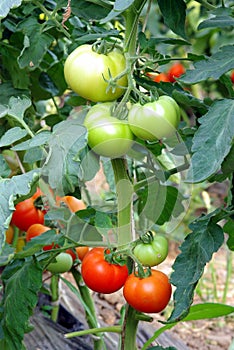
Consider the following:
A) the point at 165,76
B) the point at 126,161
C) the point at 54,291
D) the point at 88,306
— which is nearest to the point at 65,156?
the point at 126,161

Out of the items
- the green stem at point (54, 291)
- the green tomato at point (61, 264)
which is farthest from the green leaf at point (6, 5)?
the green stem at point (54, 291)

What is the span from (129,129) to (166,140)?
107mm

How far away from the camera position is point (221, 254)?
2744mm

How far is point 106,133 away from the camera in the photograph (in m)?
0.70

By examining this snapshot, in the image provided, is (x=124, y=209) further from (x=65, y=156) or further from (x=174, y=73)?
(x=174, y=73)

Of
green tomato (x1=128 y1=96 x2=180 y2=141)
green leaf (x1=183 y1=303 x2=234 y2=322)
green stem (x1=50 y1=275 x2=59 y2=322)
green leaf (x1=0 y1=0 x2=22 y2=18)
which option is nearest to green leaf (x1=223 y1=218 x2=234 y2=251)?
green leaf (x1=183 y1=303 x2=234 y2=322)

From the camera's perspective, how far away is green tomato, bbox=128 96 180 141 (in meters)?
0.68

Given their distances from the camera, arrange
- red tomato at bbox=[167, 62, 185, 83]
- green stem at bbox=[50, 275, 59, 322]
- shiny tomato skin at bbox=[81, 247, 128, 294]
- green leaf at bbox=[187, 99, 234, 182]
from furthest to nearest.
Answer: green stem at bbox=[50, 275, 59, 322], red tomato at bbox=[167, 62, 185, 83], shiny tomato skin at bbox=[81, 247, 128, 294], green leaf at bbox=[187, 99, 234, 182]

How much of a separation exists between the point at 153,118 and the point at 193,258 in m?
0.22

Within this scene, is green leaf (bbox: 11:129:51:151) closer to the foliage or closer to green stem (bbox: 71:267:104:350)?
the foliage

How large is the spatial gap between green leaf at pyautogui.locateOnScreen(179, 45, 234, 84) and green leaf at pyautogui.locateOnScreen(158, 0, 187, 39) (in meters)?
0.10

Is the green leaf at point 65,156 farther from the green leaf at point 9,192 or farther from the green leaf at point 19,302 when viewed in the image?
the green leaf at point 19,302

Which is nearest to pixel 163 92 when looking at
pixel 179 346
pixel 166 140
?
pixel 166 140

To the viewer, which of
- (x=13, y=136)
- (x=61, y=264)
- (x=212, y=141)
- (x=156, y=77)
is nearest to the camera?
(x=212, y=141)
